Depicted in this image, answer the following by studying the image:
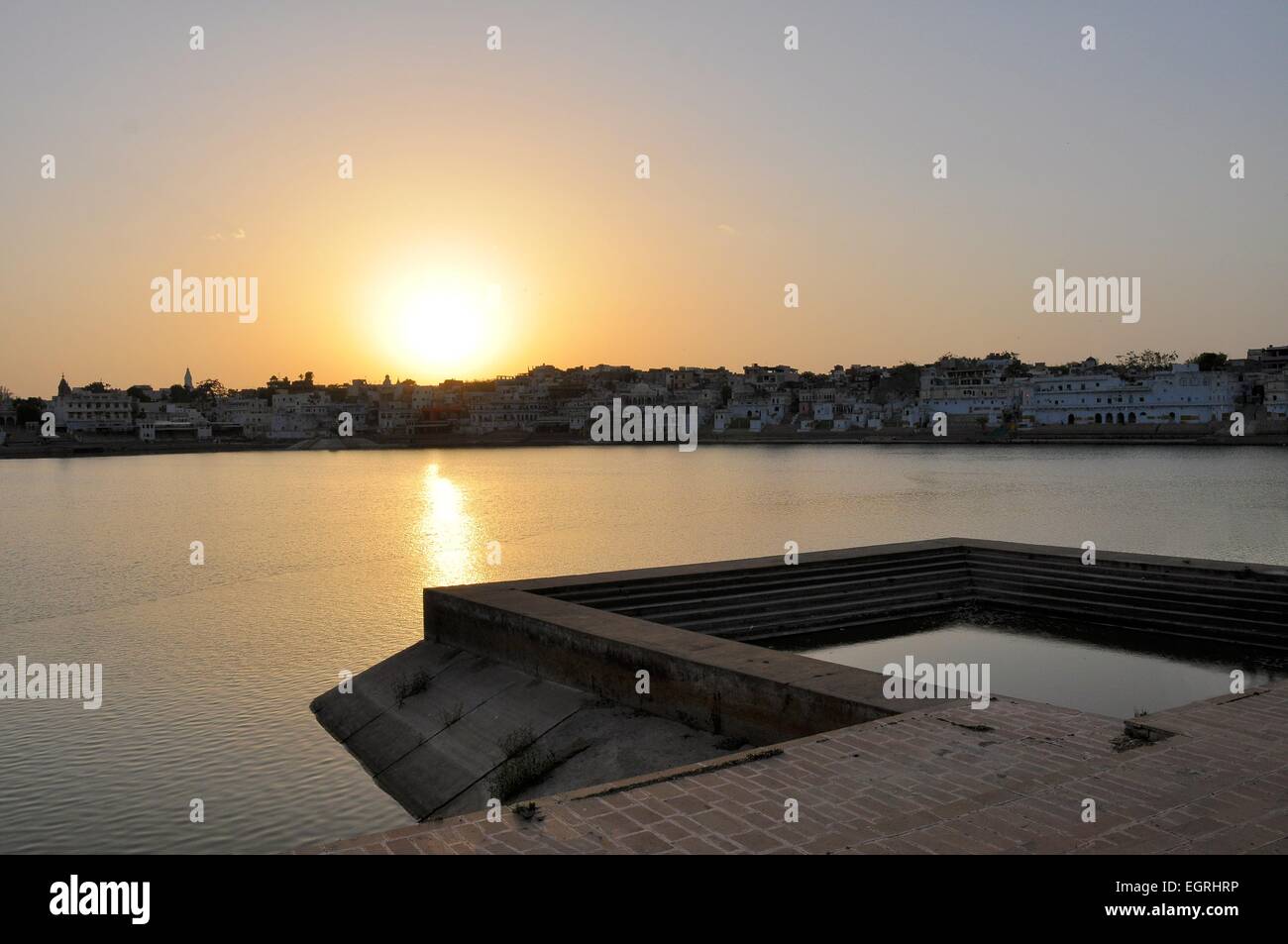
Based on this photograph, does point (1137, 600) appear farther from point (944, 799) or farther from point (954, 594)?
point (944, 799)

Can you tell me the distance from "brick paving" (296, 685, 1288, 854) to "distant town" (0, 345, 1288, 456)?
12036cm

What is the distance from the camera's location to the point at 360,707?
15133 mm

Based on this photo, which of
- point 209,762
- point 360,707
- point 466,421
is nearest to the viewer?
point 209,762

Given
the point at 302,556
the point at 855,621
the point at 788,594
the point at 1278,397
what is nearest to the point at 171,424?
the point at 302,556

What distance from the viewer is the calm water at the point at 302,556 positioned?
40.9 ft

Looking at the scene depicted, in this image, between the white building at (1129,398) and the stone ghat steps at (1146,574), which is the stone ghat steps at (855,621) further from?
the white building at (1129,398)

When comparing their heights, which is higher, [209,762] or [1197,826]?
[1197,826]

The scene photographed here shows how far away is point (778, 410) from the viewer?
565 ft

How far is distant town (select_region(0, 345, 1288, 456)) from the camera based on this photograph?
121438 mm

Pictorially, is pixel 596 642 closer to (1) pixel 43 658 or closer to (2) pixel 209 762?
(2) pixel 209 762

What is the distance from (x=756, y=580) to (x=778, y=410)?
157269 mm
